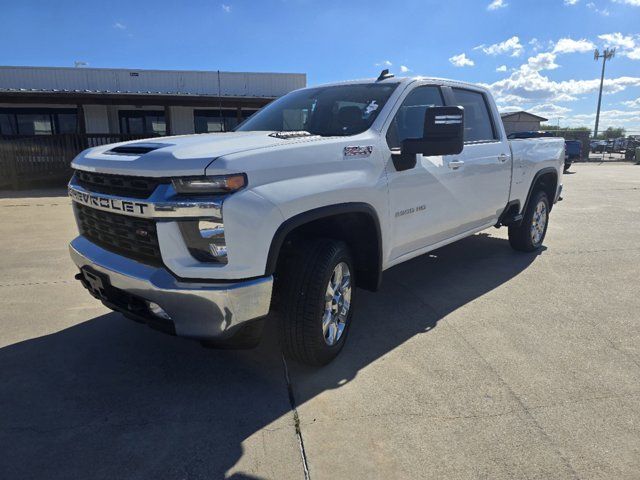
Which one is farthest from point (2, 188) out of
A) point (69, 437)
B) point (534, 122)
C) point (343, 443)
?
point (534, 122)

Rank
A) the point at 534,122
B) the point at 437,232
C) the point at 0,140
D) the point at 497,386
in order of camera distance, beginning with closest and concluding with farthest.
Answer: the point at 497,386
the point at 437,232
the point at 0,140
the point at 534,122


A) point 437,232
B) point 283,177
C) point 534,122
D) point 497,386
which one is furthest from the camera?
point 534,122

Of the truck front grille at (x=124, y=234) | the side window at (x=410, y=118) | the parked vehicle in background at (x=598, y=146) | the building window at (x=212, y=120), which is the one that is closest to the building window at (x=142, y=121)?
the building window at (x=212, y=120)

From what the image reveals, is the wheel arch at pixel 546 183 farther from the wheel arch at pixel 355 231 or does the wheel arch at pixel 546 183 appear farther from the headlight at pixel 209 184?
the headlight at pixel 209 184

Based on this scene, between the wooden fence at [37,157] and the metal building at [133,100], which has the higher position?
the metal building at [133,100]

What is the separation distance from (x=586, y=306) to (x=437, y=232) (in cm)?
154

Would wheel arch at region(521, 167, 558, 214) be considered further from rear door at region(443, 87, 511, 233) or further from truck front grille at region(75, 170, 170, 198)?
truck front grille at region(75, 170, 170, 198)

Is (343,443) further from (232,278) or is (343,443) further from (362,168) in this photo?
(362,168)

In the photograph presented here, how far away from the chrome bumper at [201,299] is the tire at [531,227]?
4443mm

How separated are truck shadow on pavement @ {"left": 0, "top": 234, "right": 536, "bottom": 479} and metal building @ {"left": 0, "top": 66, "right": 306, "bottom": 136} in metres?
14.7

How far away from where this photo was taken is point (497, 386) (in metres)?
2.94

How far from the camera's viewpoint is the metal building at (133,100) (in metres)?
17.5

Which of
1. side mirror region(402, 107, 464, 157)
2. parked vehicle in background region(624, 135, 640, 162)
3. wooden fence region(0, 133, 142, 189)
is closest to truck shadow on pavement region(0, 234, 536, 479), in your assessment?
side mirror region(402, 107, 464, 157)

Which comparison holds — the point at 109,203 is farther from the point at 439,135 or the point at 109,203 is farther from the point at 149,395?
the point at 439,135
